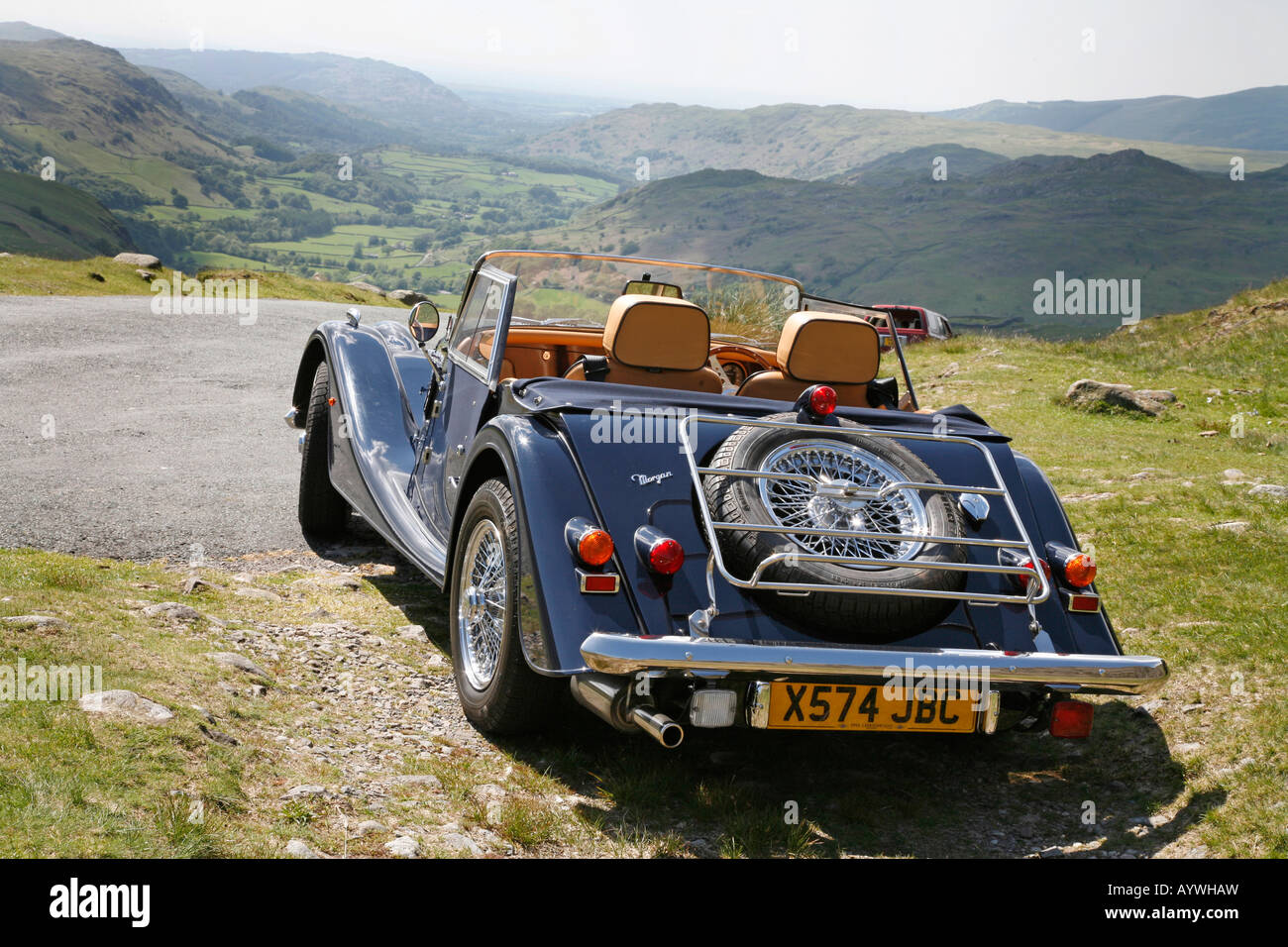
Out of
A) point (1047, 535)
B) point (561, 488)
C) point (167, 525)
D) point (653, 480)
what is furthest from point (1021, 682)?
point (167, 525)

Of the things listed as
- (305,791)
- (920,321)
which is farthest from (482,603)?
(920,321)

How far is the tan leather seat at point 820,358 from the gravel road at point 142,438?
344 cm

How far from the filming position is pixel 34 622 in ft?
13.5

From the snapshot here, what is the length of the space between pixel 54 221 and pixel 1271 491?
132596mm

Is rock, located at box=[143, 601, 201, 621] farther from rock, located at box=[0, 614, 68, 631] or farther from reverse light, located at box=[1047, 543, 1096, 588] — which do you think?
reverse light, located at box=[1047, 543, 1096, 588]

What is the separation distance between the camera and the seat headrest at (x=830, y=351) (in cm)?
514

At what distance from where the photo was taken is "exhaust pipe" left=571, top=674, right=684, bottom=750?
3301 mm

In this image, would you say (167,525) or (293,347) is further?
(293,347)

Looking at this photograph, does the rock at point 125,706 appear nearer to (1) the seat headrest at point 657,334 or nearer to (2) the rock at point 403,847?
(2) the rock at point 403,847

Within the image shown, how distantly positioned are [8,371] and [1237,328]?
18.9m

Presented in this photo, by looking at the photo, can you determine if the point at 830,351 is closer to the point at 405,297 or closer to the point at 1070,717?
the point at 1070,717

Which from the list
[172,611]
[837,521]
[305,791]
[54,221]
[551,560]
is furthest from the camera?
[54,221]

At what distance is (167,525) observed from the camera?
6.91 meters
